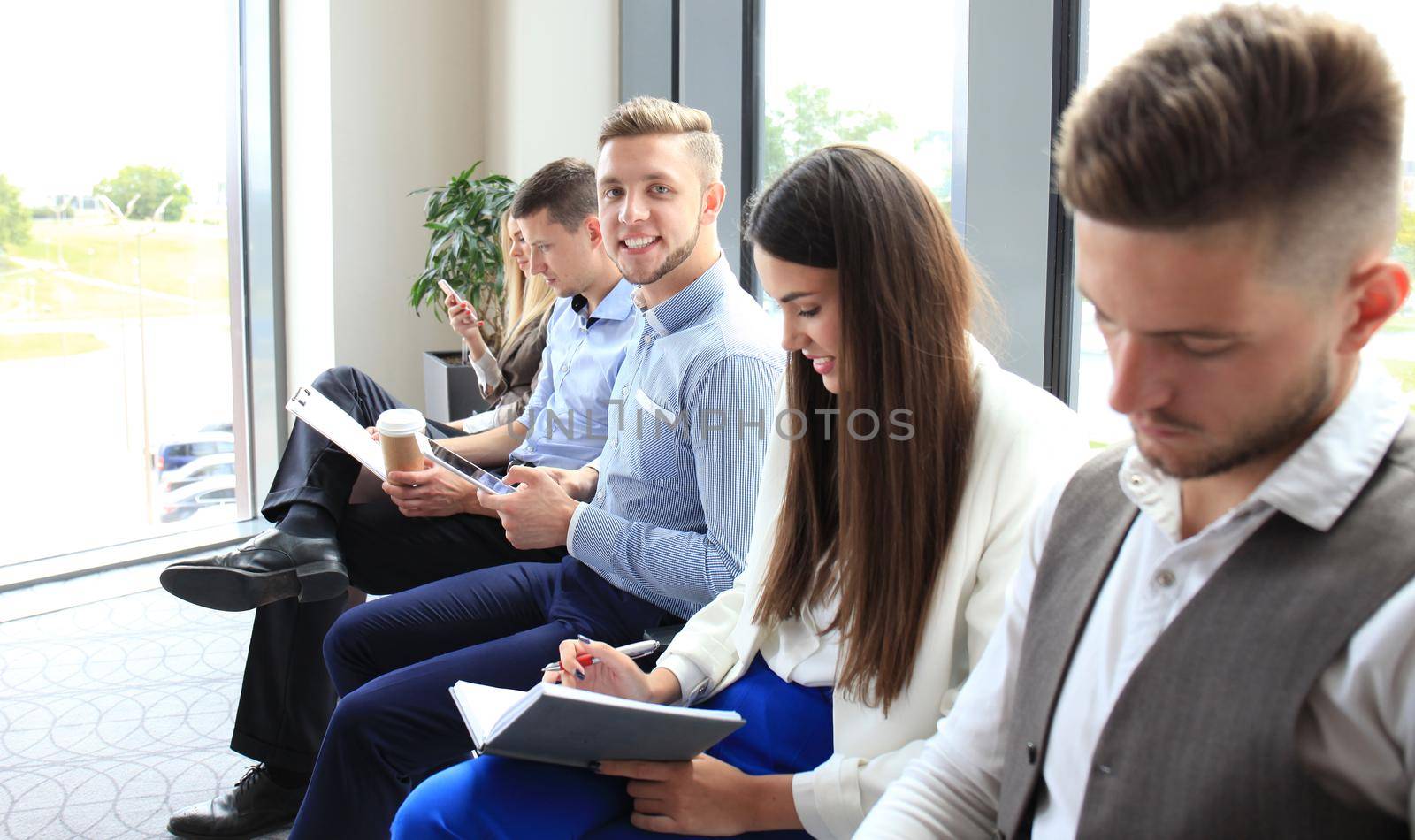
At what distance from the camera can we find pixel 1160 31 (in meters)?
0.75

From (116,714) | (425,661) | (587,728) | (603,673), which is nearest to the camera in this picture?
(587,728)

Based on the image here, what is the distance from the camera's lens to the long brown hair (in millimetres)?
1246

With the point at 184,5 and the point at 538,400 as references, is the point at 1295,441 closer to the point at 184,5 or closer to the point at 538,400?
the point at 538,400

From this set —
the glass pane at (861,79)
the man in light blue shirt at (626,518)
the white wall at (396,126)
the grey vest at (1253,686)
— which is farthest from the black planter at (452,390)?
the grey vest at (1253,686)

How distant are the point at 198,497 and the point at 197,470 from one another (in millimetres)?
105

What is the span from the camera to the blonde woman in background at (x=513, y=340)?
297 centimetres

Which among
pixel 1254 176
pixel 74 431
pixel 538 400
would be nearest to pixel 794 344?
pixel 1254 176

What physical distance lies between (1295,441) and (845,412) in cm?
57

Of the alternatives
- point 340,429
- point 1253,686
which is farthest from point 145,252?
point 1253,686

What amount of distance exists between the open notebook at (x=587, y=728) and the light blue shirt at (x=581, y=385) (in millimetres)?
1205

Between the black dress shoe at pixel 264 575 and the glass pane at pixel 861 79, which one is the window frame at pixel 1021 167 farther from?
the black dress shoe at pixel 264 575

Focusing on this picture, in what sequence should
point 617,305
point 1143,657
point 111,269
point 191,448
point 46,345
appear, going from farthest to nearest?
point 191,448 < point 111,269 < point 46,345 < point 617,305 < point 1143,657

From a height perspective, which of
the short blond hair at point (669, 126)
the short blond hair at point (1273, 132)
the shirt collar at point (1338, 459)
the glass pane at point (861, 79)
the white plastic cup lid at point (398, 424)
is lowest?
the white plastic cup lid at point (398, 424)

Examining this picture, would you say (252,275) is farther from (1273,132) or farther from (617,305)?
(1273,132)
